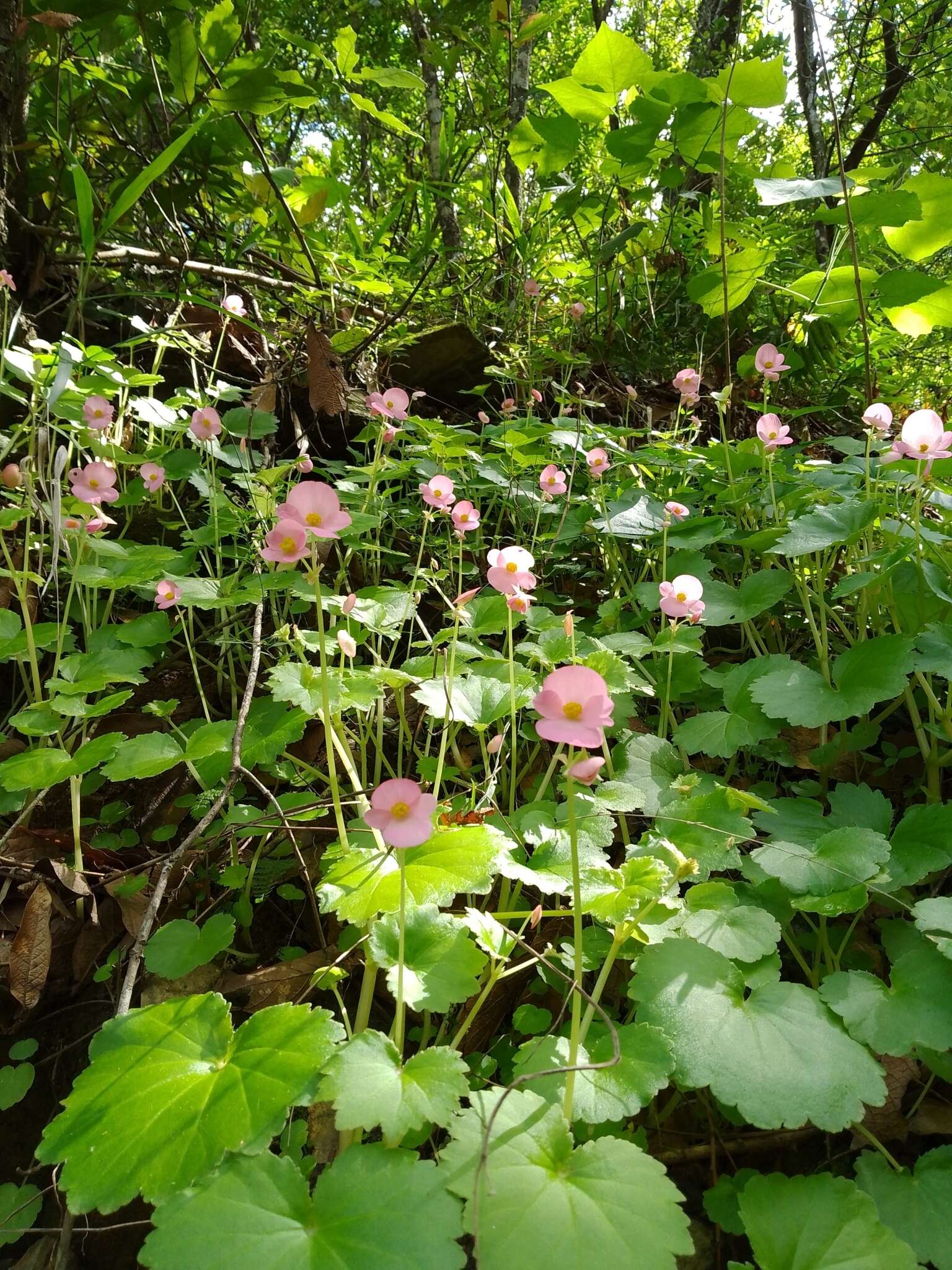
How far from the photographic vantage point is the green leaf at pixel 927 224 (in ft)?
5.73

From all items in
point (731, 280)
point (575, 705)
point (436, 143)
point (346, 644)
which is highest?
point (436, 143)

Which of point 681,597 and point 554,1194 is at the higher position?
point 681,597

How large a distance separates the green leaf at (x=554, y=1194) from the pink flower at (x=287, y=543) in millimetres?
673

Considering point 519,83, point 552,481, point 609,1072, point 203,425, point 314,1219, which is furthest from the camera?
point 519,83

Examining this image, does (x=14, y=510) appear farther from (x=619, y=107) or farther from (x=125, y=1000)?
(x=619, y=107)

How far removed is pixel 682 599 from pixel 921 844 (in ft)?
1.86

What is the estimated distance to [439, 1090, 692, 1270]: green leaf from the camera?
0.59 meters

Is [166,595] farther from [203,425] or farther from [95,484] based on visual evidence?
[203,425]

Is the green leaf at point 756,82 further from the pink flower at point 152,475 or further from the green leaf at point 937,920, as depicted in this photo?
the green leaf at point 937,920

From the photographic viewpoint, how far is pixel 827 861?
3.30ft

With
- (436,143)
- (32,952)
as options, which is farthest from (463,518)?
(436,143)

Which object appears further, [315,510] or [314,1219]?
[315,510]

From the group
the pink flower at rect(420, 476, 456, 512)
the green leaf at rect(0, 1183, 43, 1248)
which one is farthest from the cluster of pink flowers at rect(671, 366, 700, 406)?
the green leaf at rect(0, 1183, 43, 1248)

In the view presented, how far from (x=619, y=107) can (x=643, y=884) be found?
14.6 feet
